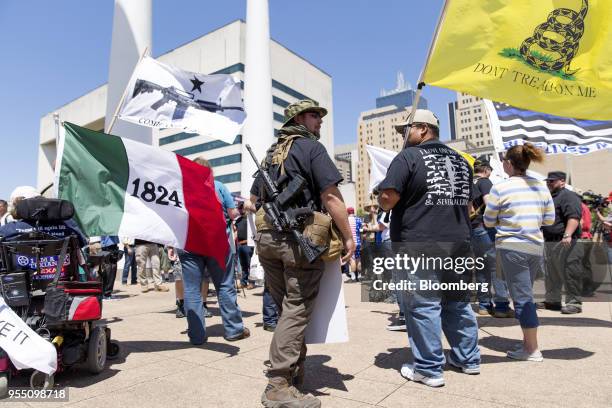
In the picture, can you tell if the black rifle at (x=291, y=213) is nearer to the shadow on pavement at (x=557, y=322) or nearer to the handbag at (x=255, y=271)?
the shadow on pavement at (x=557, y=322)

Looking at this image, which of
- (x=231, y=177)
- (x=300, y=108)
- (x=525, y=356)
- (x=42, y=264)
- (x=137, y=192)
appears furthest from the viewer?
(x=231, y=177)

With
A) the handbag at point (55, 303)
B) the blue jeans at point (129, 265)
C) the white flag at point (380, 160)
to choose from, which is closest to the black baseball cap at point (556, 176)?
the white flag at point (380, 160)

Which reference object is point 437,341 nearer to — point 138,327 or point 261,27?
point 138,327

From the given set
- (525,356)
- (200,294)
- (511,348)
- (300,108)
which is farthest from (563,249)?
(200,294)

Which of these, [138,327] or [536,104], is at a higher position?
[536,104]

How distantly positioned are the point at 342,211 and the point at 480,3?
2455 millimetres

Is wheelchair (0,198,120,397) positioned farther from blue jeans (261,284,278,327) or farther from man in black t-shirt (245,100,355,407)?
blue jeans (261,284,278,327)

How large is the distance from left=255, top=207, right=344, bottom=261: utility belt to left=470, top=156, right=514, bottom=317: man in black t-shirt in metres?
3.14

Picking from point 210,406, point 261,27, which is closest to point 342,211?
point 210,406

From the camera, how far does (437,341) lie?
9.70ft

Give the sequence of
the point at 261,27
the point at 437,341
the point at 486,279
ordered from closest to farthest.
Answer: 1. the point at 437,341
2. the point at 486,279
3. the point at 261,27

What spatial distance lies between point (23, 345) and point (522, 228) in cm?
405

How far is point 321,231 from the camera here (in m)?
2.64

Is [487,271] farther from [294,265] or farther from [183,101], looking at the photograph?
[183,101]
